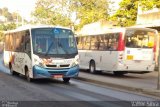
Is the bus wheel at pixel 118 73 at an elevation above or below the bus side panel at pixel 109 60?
below

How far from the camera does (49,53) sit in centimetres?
2003

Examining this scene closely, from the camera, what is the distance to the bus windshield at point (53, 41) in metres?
→ 20.2

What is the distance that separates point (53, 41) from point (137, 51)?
6061 millimetres

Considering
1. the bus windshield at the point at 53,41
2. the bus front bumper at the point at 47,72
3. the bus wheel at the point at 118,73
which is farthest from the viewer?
the bus wheel at the point at 118,73

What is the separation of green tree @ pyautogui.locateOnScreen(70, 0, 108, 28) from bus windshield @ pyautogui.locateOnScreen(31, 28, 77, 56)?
3730cm

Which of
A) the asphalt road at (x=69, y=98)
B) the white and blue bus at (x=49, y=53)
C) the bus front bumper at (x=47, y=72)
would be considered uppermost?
the white and blue bus at (x=49, y=53)

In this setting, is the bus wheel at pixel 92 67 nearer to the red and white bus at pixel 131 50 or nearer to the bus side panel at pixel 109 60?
the bus side panel at pixel 109 60

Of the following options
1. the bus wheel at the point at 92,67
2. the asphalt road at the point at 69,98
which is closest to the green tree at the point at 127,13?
the bus wheel at the point at 92,67

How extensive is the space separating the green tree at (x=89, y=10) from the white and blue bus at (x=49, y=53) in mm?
37166

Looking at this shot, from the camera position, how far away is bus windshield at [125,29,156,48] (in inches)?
963

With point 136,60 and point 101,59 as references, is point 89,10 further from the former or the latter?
point 136,60

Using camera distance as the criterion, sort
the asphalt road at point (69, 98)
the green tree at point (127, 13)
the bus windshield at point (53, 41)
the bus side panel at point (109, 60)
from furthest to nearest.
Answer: the green tree at point (127, 13), the bus side panel at point (109, 60), the bus windshield at point (53, 41), the asphalt road at point (69, 98)

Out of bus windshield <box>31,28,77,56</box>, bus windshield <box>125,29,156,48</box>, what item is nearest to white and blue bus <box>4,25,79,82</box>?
bus windshield <box>31,28,77,56</box>

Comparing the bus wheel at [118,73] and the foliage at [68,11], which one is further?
the foliage at [68,11]
